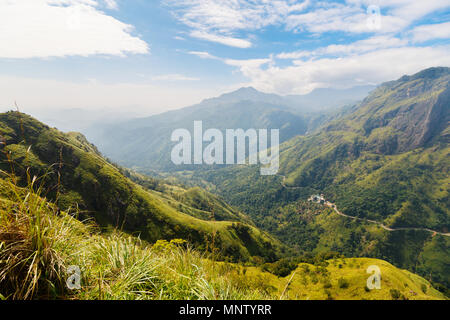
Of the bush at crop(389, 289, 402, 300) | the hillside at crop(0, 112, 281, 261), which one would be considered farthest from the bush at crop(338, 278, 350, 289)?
the hillside at crop(0, 112, 281, 261)

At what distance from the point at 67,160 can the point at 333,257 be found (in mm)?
100159

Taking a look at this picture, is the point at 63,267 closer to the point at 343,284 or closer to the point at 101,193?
the point at 343,284

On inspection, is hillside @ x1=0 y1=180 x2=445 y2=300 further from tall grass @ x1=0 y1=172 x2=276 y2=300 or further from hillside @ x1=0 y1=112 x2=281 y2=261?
hillside @ x1=0 y1=112 x2=281 y2=261

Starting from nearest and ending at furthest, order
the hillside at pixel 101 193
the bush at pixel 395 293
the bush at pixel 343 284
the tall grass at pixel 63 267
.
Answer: the tall grass at pixel 63 267, the bush at pixel 395 293, the bush at pixel 343 284, the hillside at pixel 101 193

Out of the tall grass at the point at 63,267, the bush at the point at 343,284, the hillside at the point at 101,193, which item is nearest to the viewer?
the tall grass at the point at 63,267

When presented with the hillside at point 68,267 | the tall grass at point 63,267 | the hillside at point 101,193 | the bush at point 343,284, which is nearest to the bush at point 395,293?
the bush at point 343,284

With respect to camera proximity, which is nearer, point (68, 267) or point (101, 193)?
point (68, 267)

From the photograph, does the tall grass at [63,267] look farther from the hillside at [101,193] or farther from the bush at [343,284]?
the hillside at [101,193]

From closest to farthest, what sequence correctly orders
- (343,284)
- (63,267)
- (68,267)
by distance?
(63,267), (68,267), (343,284)

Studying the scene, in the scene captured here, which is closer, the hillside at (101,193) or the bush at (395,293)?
the bush at (395,293)

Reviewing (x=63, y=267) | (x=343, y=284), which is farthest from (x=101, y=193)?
(x=63, y=267)

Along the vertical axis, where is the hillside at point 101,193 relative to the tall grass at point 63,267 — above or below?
below

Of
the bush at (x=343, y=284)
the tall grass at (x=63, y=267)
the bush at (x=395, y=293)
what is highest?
the tall grass at (x=63, y=267)

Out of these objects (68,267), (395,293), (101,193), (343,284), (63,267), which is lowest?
(343,284)
